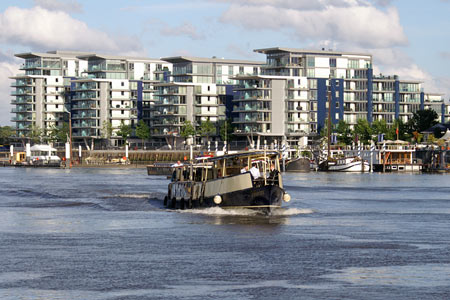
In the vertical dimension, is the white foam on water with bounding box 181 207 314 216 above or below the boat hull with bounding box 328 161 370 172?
above

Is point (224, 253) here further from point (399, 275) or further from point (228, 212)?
point (228, 212)

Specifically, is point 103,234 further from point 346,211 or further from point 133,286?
point 346,211

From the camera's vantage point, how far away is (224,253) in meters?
40.9

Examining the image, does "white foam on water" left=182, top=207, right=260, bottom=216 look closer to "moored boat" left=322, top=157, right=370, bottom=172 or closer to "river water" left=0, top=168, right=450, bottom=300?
"river water" left=0, top=168, right=450, bottom=300

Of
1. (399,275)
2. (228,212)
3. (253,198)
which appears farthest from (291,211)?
(399,275)

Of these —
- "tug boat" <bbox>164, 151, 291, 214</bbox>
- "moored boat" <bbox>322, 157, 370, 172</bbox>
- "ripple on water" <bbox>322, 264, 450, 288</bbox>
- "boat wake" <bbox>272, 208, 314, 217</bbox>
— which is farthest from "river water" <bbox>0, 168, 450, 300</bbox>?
"moored boat" <bbox>322, 157, 370, 172</bbox>

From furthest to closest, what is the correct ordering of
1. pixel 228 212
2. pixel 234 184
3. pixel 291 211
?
pixel 291 211, pixel 228 212, pixel 234 184

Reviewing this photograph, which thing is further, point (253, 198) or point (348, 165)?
point (348, 165)

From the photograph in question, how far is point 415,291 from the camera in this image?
1240 inches

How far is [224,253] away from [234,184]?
17.3m

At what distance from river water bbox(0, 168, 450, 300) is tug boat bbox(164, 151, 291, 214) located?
94cm

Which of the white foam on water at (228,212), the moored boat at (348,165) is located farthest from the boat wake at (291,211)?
the moored boat at (348,165)

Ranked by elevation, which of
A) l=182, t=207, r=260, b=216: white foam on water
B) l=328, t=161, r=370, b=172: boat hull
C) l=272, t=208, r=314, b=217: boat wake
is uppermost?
l=182, t=207, r=260, b=216: white foam on water

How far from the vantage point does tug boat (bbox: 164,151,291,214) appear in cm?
5741
